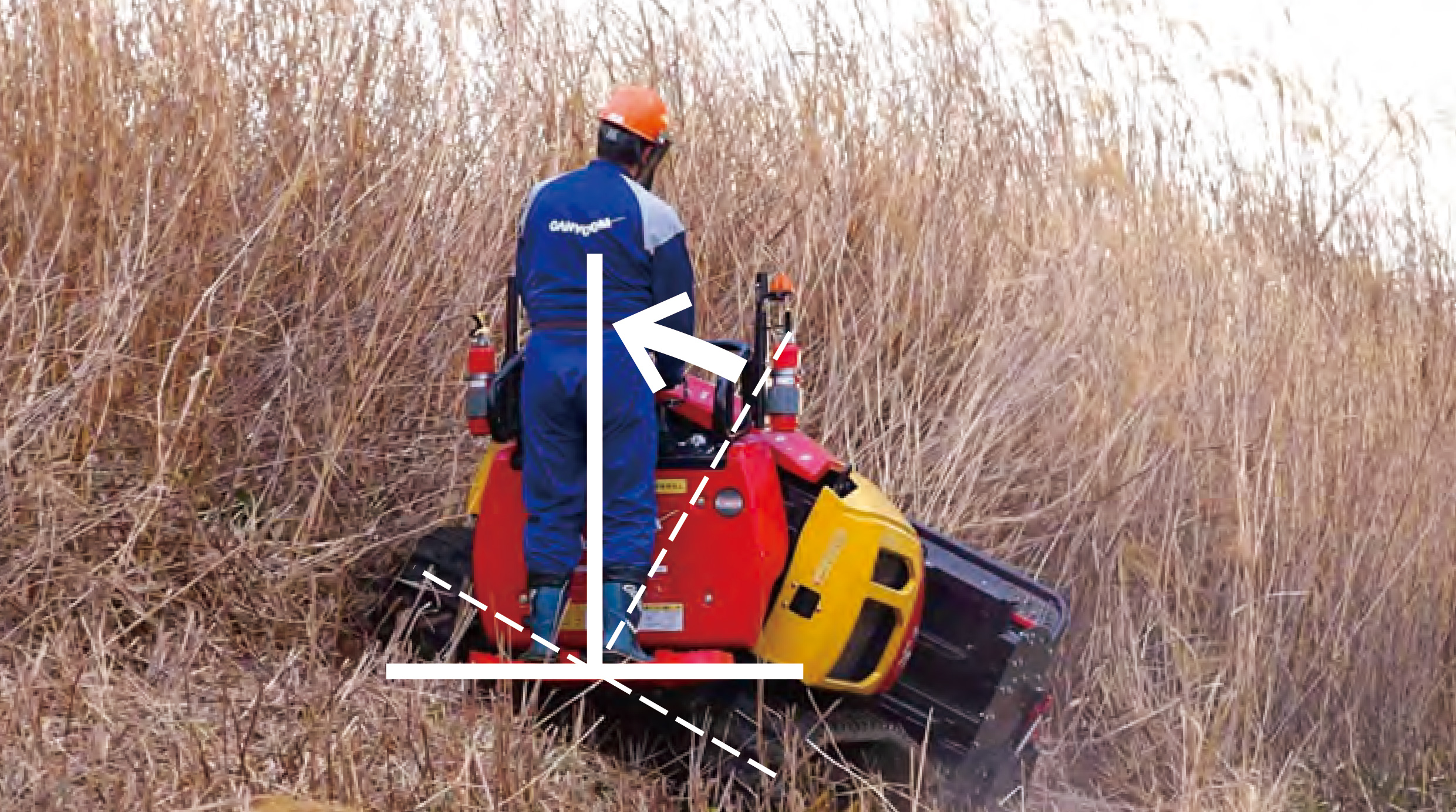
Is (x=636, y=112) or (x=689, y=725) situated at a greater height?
(x=636, y=112)

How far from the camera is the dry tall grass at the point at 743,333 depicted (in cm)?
694

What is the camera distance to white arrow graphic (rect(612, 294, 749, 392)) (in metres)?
6.31

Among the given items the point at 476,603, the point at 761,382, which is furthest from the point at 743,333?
the point at 476,603

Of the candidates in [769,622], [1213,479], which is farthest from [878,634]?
Result: [1213,479]

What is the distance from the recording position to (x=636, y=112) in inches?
255

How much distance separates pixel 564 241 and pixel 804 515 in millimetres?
1038

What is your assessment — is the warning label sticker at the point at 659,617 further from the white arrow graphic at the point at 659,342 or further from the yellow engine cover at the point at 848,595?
the white arrow graphic at the point at 659,342

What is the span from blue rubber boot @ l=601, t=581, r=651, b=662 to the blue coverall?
0.10 ft

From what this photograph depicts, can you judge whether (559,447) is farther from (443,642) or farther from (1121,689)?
(1121,689)

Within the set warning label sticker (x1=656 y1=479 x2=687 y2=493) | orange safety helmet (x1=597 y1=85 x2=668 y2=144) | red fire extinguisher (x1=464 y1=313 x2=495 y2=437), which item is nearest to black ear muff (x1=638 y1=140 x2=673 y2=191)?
orange safety helmet (x1=597 y1=85 x2=668 y2=144)

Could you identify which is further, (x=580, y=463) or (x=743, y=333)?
(x=743, y=333)

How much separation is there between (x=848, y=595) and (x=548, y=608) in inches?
31.4

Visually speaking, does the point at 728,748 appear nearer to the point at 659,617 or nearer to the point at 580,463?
the point at 659,617

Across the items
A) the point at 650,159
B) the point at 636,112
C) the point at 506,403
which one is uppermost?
the point at 636,112
